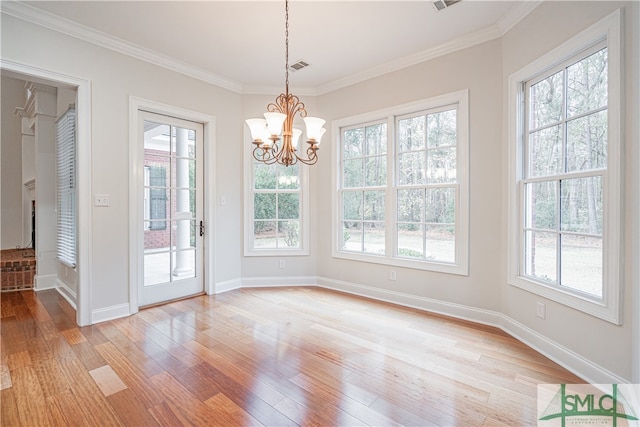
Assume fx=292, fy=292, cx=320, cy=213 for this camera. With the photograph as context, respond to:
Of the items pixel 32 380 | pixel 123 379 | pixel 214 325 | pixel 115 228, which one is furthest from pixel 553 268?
pixel 115 228

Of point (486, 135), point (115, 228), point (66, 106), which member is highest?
point (66, 106)

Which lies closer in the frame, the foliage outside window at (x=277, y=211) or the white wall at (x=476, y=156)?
the white wall at (x=476, y=156)

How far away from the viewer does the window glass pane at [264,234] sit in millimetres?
4270

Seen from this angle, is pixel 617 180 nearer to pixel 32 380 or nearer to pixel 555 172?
pixel 555 172

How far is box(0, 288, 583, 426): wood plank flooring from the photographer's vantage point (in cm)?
164

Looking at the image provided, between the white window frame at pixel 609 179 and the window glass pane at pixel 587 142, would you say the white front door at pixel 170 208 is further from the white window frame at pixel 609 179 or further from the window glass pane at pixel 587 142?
the window glass pane at pixel 587 142

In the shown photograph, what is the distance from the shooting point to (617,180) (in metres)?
1.80

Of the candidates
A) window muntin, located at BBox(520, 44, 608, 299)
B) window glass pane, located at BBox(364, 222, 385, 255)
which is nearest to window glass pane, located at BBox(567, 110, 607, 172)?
window muntin, located at BBox(520, 44, 608, 299)

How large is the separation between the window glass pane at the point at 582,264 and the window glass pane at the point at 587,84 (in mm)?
929

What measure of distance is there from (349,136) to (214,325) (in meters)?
2.85

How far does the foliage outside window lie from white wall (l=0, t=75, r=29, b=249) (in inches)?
182

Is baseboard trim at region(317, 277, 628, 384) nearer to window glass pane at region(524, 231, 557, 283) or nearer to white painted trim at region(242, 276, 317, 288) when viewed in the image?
white painted trim at region(242, 276, 317, 288)

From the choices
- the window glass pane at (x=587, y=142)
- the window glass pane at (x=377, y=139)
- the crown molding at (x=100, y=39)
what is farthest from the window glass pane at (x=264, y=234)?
the window glass pane at (x=587, y=142)

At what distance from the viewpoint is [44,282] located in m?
4.12
